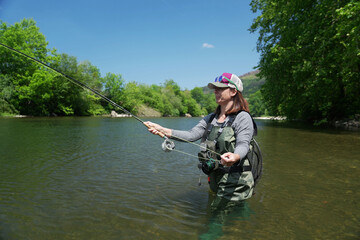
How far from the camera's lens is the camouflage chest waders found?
3.47 meters

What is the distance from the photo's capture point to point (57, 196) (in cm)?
504

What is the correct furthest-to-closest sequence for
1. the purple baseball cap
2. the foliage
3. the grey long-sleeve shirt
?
the foliage → the purple baseball cap → the grey long-sleeve shirt

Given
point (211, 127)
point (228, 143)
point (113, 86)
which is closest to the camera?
point (228, 143)

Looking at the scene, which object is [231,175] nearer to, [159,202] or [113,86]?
[159,202]

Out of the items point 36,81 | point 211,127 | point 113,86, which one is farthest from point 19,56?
point 211,127

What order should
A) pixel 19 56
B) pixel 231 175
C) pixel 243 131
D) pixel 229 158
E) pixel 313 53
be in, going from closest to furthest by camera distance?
pixel 229 158 < pixel 243 131 < pixel 231 175 < pixel 313 53 < pixel 19 56

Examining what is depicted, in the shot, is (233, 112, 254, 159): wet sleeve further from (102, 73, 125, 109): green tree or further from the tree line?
(102, 73, 125, 109): green tree

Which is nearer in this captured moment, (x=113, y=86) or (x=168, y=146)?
(x=168, y=146)

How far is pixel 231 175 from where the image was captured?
3566 mm

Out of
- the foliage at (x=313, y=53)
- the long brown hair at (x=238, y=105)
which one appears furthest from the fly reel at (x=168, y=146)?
the foliage at (x=313, y=53)

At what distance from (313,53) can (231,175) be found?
796 inches

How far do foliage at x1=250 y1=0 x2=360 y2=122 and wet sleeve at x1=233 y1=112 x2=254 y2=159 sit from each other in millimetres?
13523

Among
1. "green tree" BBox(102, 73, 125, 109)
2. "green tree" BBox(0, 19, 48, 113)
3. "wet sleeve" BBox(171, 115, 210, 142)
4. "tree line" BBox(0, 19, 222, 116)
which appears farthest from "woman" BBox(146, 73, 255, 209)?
"green tree" BBox(102, 73, 125, 109)

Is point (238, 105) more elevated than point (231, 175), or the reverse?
point (238, 105)
